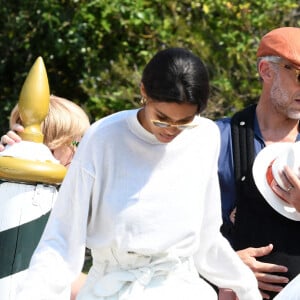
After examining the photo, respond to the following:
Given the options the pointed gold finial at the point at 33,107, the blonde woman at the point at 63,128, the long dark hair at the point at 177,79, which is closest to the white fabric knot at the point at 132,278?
the long dark hair at the point at 177,79

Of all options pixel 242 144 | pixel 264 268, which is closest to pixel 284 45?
pixel 242 144

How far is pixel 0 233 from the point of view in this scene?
169 inches

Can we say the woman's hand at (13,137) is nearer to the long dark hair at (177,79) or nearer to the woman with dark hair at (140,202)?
the woman with dark hair at (140,202)

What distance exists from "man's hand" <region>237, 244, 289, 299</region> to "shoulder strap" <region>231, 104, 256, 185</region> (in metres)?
0.30

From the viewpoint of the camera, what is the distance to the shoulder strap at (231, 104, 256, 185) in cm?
465

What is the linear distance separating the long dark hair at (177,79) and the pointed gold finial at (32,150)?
2.59 ft

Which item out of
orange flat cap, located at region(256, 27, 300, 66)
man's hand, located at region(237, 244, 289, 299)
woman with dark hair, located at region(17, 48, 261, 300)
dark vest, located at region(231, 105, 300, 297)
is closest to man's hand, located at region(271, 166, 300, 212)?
dark vest, located at region(231, 105, 300, 297)

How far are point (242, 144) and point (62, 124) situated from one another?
0.82 m

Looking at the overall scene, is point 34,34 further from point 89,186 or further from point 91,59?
point 89,186

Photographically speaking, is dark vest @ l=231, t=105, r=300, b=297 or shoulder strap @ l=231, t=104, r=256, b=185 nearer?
dark vest @ l=231, t=105, r=300, b=297

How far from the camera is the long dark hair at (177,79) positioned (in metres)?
3.49

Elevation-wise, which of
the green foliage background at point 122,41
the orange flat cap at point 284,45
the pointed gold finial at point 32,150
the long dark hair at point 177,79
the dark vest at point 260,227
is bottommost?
the green foliage background at point 122,41

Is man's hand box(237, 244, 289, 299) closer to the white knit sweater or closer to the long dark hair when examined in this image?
the white knit sweater

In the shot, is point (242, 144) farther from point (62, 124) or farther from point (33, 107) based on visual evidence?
point (33, 107)
